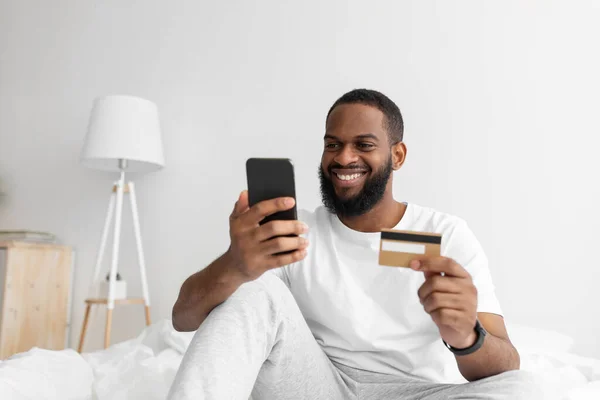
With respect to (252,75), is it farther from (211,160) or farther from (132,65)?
(132,65)

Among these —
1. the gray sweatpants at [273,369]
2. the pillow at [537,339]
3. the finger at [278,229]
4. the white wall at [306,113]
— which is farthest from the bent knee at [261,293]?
the white wall at [306,113]

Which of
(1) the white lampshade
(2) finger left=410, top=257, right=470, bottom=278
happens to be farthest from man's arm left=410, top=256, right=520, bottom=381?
(1) the white lampshade

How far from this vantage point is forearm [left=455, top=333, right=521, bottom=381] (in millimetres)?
991

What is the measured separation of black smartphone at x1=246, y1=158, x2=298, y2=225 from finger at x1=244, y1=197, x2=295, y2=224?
13 millimetres

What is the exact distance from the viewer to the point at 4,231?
248 cm

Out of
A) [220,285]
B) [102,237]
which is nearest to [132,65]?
[102,237]

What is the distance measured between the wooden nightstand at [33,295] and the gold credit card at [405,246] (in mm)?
1962

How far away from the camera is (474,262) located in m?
1.21

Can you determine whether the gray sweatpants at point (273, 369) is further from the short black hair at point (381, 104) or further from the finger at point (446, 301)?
the short black hair at point (381, 104)

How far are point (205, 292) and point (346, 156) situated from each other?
495mm

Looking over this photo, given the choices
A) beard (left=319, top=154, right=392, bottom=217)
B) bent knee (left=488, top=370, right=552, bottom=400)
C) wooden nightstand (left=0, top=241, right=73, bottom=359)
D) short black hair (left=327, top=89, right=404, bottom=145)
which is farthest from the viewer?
wooden nightstand (left=0, top=241, right=73, bottom=359)

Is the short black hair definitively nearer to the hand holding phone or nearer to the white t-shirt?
the white t-shirt

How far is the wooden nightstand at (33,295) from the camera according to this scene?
2355 millimetres

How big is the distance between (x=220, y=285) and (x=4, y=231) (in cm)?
186
